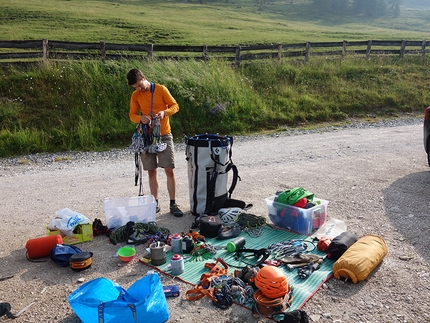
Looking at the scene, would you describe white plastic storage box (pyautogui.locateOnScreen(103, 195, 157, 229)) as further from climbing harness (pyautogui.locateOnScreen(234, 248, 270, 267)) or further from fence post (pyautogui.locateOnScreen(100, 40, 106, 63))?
fence post (pyautogui.locateOnScreen(100, 40, 106, 63))

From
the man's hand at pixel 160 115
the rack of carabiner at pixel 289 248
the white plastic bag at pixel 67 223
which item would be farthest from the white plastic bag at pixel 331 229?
the white plastic bag at pixel 67 223

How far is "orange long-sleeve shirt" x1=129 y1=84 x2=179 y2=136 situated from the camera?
19.0ft

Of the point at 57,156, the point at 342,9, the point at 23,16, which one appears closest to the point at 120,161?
the point at 57,156

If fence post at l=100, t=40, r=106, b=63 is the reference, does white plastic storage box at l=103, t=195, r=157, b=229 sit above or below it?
below

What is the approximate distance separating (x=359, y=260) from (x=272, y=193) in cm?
275

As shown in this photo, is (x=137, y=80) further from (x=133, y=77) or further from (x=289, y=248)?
(x=289, y=248)

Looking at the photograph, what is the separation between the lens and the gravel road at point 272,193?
3.72 meters

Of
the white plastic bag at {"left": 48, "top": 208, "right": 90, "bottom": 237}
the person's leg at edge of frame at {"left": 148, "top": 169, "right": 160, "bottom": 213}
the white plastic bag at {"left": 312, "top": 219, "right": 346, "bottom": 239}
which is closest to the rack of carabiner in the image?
the white plastic bag at {"left": 312, "top": 219, "right": 346, "bottom": 239}

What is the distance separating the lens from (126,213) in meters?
5.34

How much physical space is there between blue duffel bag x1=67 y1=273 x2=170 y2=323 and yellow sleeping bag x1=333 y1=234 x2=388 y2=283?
181cm

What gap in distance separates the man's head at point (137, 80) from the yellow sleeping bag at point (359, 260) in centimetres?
340

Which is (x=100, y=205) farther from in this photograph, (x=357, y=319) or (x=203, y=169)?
(x=357, y=319)

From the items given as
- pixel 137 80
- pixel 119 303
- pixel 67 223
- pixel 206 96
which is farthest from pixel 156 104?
pixel 206 96

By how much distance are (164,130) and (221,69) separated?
28.2 feet
